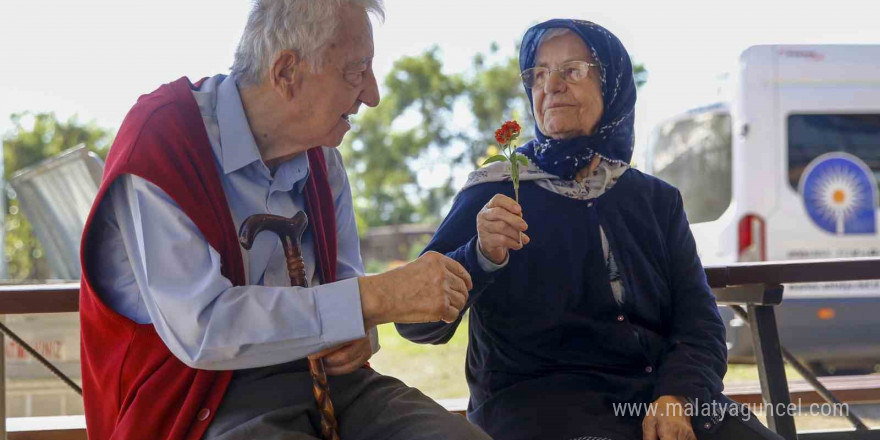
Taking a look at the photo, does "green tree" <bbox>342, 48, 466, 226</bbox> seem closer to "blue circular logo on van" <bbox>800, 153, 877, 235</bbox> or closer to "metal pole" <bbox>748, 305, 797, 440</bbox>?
"blue circular logo on van" <bbox>800, 153, 877, 235</bbox>

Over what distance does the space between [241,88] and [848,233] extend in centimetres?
563

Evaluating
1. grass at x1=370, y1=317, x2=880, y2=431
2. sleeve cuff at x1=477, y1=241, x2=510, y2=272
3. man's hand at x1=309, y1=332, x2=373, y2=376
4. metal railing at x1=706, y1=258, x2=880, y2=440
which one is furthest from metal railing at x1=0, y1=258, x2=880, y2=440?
grass at x1=370, y1=317, x2=880, y2=431

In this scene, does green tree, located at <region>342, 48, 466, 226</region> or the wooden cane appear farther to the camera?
green tree, located at <region>342, 48, 466, 226</region>

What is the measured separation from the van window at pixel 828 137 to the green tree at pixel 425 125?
9.85 metres

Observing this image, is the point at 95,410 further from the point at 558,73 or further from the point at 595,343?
the point at 558,73

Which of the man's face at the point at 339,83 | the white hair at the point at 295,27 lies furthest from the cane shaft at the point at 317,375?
the white hair at the point at 295,27

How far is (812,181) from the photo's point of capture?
6645 millimetres

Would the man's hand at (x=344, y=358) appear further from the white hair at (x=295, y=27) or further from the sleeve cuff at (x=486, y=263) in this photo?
the white hair at (x=295, y=27)

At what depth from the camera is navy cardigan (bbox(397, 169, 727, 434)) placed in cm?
226

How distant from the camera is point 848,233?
255 inches

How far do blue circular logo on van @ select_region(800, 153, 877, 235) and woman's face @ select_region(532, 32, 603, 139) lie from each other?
4.65 metres

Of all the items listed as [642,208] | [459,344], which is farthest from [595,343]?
[459,344]

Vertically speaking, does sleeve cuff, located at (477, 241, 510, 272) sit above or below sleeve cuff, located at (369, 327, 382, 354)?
above

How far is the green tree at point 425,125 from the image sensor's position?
17194mm
